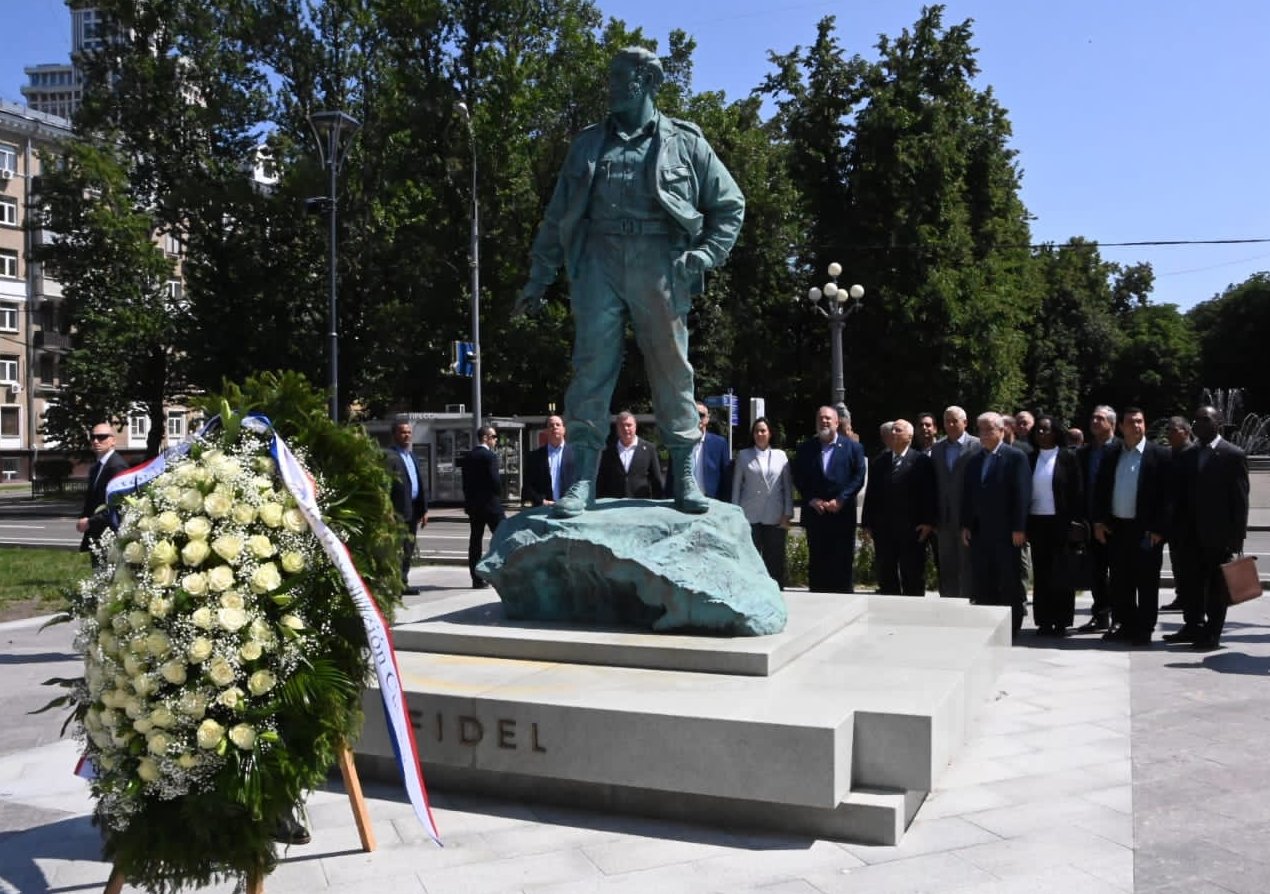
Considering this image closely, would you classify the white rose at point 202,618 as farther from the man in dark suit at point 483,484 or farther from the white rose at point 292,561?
the man in dark suit at point 483,484

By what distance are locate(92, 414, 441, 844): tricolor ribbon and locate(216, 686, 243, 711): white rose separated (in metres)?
0.44

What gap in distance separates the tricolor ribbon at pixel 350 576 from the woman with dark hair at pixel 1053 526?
22.0 feet

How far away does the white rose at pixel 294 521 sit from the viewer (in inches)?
138

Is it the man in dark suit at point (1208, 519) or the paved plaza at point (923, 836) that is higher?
the man in dark suit at point (1208, 519)

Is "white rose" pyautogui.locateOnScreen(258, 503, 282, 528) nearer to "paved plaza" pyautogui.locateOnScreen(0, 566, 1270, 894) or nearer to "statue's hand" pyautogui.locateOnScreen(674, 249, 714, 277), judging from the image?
"paved plaza" pyautogui.locateOnScreen(0, 566, 1270, 894)

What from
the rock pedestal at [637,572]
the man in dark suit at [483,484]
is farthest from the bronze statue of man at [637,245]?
the man in dark suit at [483,484]

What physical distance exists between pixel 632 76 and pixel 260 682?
13.8ft

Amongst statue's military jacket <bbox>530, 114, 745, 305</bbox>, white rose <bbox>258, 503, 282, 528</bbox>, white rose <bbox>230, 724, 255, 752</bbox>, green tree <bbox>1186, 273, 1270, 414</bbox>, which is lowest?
white rose <bbox>230, 724, 255, 752</bbox>

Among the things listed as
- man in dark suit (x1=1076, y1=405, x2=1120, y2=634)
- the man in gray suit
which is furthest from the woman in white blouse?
man in dark suit (x1=1076, y1=405, x2=1120, y2=634)

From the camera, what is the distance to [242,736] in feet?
11.1

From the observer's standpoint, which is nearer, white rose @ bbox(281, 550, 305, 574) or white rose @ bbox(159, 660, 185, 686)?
white rose @ bbox(159, 660, 185, 686)

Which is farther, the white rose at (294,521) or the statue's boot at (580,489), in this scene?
the statue's boot at (580,489)

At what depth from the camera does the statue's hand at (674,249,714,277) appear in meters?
6.33

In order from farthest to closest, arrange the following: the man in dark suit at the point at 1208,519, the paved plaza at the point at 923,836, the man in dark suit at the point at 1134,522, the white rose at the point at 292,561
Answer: the man in dark suit at the point at 1134,522, the man in dark suit at the point at 1208,519, the paved plaza at the point at 923,836, the white rose at the point at 292,561
